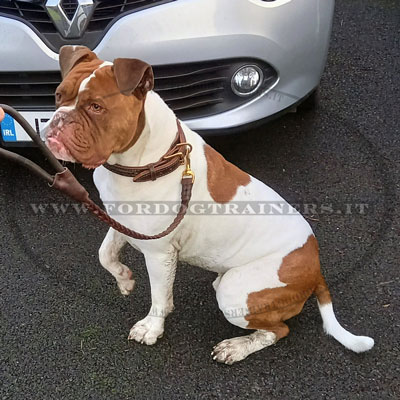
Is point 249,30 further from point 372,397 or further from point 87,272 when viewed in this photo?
point 372,397

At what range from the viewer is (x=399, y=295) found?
3.36 meters

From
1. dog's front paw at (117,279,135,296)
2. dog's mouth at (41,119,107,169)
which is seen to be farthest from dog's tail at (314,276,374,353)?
dog's mouth at (41,119,107,169)

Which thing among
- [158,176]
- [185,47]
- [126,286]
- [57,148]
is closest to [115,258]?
[126,286]

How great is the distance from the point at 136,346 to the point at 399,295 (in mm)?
1517

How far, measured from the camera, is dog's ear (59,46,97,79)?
2361 millimetres

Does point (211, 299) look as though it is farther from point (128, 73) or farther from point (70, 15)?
point (70, 15)

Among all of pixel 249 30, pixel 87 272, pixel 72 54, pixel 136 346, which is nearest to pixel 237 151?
pixel 249 30

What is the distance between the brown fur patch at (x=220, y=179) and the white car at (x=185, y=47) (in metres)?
0.97

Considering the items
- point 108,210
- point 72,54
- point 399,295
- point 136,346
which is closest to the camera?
point 72,54

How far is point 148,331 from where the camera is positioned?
3.03 metres

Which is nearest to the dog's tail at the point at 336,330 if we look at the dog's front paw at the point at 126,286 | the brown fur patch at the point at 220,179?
the brown fur patch at the point at 220,179

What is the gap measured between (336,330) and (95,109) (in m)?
1.60

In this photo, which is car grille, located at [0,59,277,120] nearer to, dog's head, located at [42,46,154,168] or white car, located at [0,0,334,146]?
white car, located at [0,0,334,146]

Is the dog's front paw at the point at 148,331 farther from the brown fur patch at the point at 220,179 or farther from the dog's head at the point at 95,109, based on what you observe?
the dog's head at the point at 95,109
